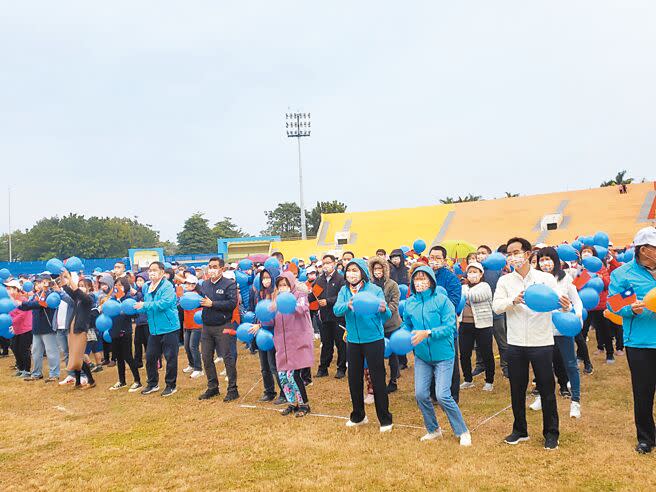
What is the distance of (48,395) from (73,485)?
4.04 m

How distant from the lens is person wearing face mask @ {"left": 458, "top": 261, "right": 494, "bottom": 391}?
20.8 feet

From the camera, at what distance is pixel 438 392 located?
4.46 m

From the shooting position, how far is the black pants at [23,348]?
9.04m

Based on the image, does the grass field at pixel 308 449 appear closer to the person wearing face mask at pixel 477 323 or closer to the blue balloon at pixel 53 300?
the person wearing face mask at pixel 477 323

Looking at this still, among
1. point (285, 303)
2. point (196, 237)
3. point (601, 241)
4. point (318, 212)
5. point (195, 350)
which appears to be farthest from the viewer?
point (196, 237)

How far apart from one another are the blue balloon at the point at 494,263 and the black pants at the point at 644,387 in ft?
10.5

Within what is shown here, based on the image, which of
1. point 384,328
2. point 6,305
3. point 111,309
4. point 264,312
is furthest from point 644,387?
point 6,305

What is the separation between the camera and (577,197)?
3091cm

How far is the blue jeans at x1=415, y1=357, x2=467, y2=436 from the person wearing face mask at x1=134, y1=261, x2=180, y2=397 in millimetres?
3876

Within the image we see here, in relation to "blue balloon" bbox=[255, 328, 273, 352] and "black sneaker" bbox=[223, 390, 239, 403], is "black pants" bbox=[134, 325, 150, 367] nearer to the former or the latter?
"black sneaker" bbox=[223, 390, 239, 403]

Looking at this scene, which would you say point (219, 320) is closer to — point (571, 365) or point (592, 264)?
point (571, 365)

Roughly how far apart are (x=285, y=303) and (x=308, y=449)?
1514 mm

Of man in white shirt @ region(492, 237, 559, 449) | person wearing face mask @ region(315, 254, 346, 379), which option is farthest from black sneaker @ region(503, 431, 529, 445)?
person wearing face mask @ region(315, 254, 346, 379)

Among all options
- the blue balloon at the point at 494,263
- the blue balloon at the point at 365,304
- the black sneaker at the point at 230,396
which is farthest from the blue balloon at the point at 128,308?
the blue balloon at the point at 494,263
